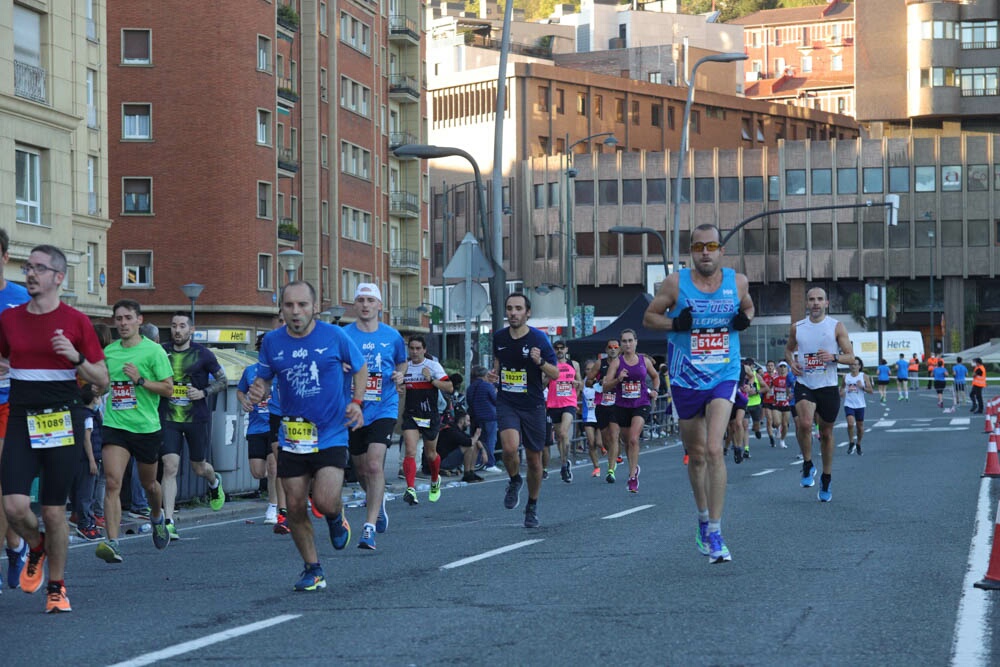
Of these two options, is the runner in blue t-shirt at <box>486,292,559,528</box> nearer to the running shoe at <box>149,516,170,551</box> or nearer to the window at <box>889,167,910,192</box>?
the running shoe at <box>149,516,170,551</box>

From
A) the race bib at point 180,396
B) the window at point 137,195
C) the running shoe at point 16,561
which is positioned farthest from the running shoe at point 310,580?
the window at point 137,195

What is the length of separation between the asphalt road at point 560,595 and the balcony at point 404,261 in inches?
2493

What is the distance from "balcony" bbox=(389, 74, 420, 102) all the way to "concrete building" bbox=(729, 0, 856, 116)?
7838 cm

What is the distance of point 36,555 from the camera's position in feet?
32.2

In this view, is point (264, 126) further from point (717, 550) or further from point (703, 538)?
point (717, 550)

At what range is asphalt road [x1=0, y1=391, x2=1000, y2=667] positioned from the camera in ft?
24.5

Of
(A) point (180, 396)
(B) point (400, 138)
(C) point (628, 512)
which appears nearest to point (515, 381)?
(C) point (628, 512)

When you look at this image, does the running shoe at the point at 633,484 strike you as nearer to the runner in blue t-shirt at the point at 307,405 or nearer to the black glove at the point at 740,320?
the black glove at the point at 740,320

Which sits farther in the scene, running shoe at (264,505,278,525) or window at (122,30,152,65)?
window at (122,30,152,65)

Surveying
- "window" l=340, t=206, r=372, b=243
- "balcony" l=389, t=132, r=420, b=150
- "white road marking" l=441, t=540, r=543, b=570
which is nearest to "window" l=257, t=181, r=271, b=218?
"window" l=340, t=206, r=372, b=243

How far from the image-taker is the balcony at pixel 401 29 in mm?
78125

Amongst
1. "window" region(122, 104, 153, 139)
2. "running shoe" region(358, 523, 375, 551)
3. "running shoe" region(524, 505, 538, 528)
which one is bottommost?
"running shoe" region(524, 505, 538, 528)

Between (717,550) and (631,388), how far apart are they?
10501mm

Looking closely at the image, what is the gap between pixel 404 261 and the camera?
Result: 3189 inches
